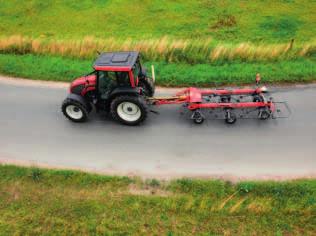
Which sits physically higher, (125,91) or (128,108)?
(125,91)

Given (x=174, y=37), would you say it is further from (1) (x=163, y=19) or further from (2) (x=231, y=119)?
(2) (x=231, y=119)

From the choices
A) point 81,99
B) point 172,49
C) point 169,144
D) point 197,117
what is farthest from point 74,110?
point 172,49

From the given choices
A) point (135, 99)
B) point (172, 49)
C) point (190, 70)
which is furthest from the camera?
point (172, 49)

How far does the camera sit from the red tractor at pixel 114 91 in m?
10.1

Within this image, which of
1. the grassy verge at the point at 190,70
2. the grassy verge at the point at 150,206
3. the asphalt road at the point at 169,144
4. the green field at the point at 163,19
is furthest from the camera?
the green field at the point at 163,19

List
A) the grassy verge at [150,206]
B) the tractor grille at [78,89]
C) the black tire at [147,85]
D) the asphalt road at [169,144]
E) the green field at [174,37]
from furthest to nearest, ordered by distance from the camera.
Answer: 1. the green field at [174,37]
2. the black tire at [147,85]
3. the tractor grille at [78,89]
4. the asphalt road at [169,144]
5. the grassy verge at [150,206]

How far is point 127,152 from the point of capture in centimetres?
1004

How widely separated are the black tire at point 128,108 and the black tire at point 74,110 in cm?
85

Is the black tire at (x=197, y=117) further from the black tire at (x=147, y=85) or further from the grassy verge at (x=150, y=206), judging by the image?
the grassy verge at (x=150, y=206)

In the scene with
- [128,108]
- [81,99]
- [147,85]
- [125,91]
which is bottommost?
[128,108]

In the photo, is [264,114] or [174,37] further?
[174,37]

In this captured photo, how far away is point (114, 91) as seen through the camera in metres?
10.3

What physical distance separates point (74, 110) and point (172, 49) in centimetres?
511

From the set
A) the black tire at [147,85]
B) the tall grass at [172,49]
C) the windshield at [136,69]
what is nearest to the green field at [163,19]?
the tall grass at [172,49]
